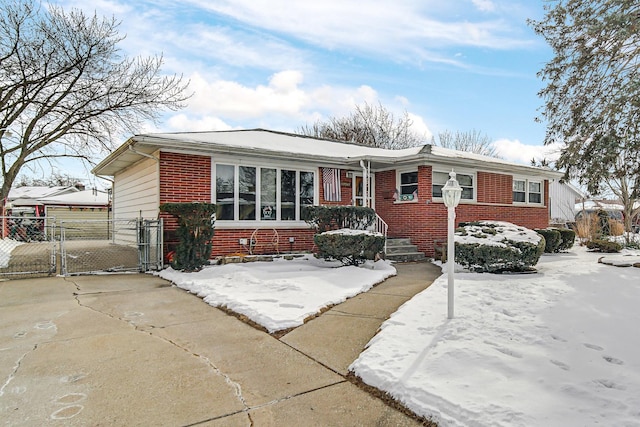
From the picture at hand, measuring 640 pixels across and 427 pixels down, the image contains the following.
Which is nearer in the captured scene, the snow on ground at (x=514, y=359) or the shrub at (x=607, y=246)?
the snow on ground at (x=514, y=359)

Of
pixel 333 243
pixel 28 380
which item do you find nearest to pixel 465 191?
pixel 333 243

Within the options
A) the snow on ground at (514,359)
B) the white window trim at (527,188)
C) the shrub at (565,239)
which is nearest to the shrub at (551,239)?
the shrub at (565,239)

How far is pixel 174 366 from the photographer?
3.58 metres

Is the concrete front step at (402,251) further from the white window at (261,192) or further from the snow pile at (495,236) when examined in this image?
the white window at (261,192)

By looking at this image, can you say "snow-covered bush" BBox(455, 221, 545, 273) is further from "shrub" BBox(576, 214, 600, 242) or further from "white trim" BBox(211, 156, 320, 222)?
"shrub" BBox(576, 214, 600, 242)

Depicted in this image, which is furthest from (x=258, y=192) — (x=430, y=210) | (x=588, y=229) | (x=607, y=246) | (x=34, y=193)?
(x=34, y=193)

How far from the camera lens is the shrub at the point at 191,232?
8.16 metres

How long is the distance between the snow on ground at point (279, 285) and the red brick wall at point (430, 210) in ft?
9.30

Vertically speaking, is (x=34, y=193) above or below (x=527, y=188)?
above

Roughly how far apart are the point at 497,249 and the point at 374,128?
25.8m

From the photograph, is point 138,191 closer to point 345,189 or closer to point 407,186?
point 345,189

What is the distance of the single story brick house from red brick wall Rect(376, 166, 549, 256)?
3 cm

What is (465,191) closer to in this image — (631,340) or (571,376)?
(631,340)

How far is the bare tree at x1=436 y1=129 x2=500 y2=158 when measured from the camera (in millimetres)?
34812
